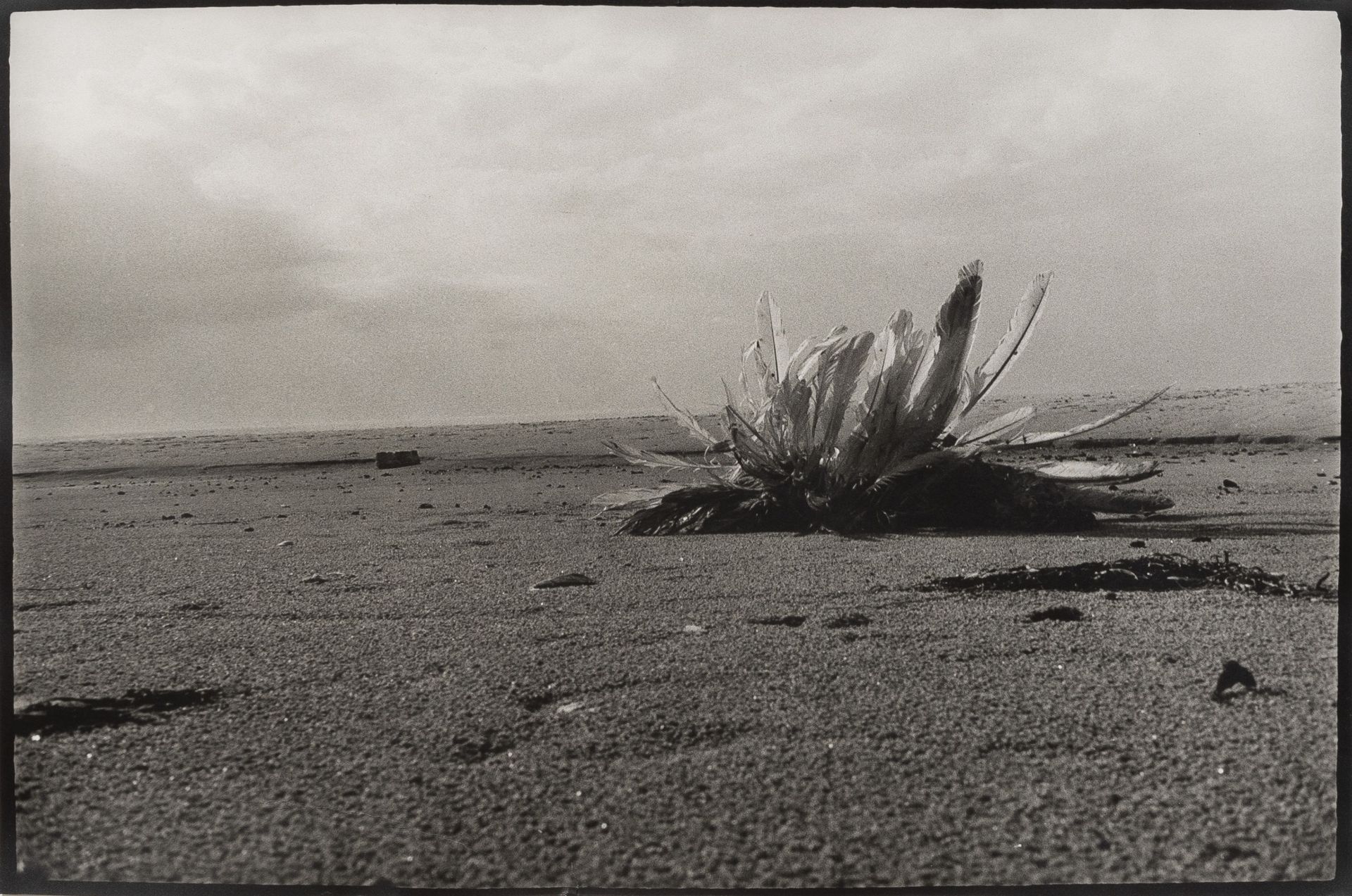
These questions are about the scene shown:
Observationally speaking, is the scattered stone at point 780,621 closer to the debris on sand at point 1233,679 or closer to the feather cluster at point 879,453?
the debris on sand at point 1233,679

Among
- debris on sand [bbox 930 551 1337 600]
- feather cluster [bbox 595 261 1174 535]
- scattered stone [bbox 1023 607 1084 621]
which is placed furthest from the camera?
feather cluster [bbox 595 261 1174 535]

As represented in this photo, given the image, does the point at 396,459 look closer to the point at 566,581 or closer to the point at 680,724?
the point at 566,581

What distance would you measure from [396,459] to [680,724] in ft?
13.7

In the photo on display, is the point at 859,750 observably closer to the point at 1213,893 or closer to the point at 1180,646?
the point at 1213,893

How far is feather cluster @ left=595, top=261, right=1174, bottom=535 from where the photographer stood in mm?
2602

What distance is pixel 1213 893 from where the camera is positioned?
3.59 feet

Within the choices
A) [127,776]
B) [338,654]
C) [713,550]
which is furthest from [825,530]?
[127,776]

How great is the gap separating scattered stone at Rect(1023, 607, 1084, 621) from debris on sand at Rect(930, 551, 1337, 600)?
17 cm

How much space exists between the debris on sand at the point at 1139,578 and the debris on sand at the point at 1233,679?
1.57ft

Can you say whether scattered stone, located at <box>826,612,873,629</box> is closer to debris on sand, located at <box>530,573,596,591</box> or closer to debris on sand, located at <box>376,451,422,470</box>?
debris on sand, located at <box>530,573,596,591</box>

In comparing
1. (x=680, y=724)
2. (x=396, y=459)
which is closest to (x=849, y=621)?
(x=680, y=724)

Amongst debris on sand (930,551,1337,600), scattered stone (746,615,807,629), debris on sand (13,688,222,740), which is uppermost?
debris on sand (930,551,1337,600)

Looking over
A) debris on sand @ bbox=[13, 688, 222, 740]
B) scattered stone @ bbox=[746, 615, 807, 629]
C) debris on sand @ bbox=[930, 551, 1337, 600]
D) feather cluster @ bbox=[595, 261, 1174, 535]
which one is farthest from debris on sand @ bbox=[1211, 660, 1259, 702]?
debris on sand @ bbox=[13, 688, 222, 740]

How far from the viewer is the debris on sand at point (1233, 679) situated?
138cm
